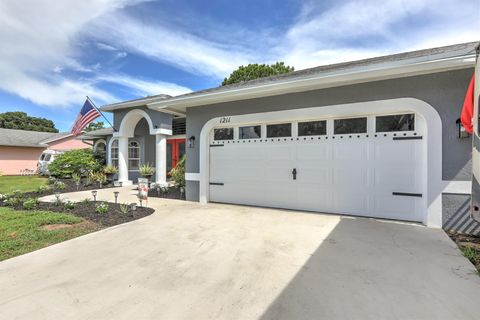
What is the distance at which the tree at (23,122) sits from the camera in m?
43.4

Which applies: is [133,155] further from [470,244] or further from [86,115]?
[470,244]

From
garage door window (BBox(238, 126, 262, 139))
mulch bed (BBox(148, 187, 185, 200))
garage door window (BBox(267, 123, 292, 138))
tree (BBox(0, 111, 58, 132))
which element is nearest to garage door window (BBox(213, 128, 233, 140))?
garage door window (BBox(238, 126, 262, 139))

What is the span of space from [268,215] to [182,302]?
12.6ft

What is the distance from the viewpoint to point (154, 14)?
7.79 m

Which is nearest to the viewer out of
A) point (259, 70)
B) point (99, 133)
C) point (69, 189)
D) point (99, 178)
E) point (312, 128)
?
point (312, 128)

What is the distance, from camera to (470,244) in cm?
401

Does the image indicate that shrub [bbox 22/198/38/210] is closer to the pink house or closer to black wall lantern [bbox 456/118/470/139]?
black wall lantern [bbox 456/118/470/139]

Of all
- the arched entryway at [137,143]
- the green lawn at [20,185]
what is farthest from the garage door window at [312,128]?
the green lawn at [20,185]

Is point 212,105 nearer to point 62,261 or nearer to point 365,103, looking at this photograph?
point 365,103

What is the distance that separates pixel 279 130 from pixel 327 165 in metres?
1.63

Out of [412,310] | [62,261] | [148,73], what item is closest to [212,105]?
[62,261]

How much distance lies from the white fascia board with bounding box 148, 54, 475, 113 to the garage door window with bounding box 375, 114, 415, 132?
0.88m

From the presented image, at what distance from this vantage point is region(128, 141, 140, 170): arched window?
13151 mm

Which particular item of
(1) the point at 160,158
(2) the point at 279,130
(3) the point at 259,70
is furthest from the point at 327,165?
(3) the point at 259,70
